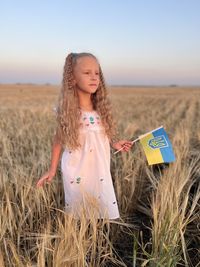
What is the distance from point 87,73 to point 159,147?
2.13ft

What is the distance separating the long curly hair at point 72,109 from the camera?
102 inches

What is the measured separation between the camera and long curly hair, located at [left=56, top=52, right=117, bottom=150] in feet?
8.53

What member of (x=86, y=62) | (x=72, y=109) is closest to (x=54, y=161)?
(x=72, y=109)

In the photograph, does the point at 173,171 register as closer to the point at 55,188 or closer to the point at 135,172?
the point at 135,172

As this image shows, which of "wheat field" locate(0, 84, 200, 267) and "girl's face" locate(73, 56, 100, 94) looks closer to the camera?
"wheat field" locate(0, 84, 200, 267)

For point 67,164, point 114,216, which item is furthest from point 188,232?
point 67,164

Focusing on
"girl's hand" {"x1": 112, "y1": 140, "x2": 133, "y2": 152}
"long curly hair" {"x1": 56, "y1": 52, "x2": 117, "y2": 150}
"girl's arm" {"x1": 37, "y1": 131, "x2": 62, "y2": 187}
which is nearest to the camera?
"long curly hair" {"x1": 56, "y1": 52, "x2": 117, "y2": 150}

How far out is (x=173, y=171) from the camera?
11.0 feet

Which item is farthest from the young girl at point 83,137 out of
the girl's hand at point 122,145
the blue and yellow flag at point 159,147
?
the blue and yellow flag at point 159,147

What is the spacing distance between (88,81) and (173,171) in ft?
3.75

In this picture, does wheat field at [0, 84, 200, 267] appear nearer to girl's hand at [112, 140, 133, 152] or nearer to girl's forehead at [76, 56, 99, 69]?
girl's hand at [112, 140, 133, 152]

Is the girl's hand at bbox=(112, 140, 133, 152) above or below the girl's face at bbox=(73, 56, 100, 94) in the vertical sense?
below

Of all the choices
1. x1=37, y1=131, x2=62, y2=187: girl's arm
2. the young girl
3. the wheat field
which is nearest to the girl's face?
the young girl

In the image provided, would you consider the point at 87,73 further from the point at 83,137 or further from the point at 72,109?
the point at 83,137
